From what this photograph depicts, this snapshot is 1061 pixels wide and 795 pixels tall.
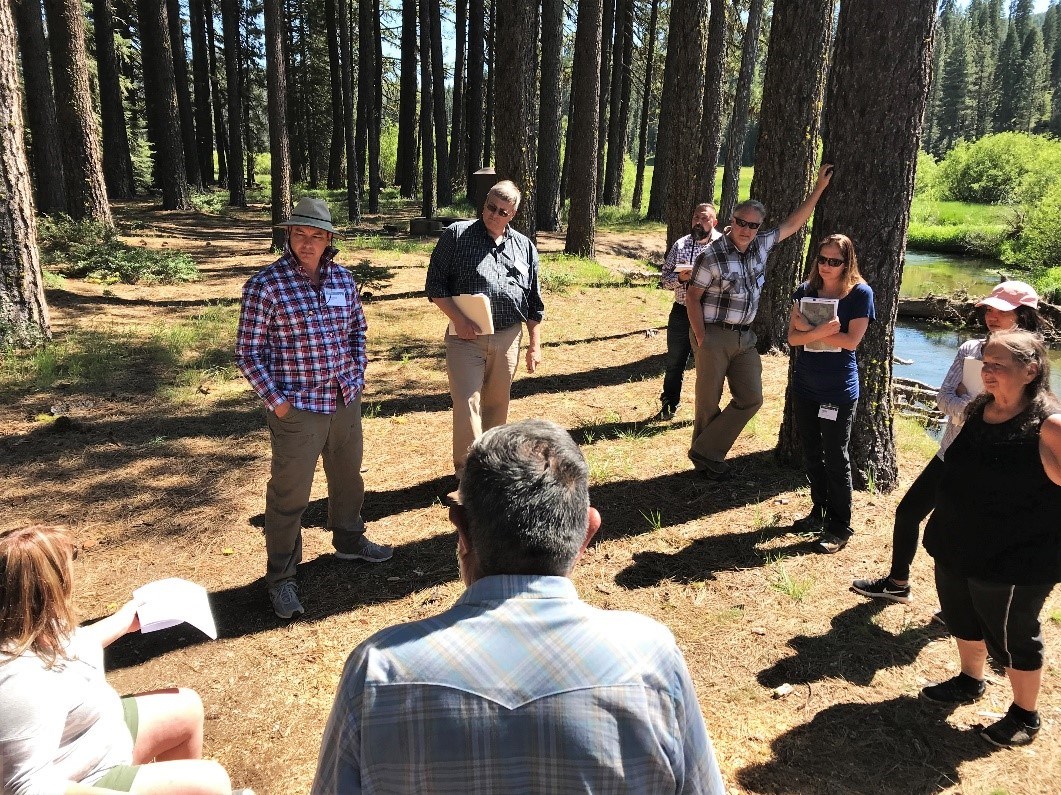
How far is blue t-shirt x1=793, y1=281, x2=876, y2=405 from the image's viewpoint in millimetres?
4535

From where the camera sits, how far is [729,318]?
5.53 metres

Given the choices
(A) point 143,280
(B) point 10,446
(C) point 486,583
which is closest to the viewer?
(C) point 486,583

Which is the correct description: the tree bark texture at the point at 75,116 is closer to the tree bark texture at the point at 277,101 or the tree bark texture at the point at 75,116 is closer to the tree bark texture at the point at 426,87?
the tree bark texture at the point at 277,101

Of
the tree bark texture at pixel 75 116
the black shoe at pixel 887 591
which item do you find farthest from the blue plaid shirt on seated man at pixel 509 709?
the tree bark texture at pixel 75 116

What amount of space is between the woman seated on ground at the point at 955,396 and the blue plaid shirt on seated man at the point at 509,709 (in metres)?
2.85

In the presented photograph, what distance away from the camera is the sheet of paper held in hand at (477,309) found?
5043 millimetres

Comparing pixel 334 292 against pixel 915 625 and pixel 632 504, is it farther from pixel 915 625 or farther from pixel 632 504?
pixel 915 625

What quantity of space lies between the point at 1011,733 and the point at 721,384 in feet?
9.95

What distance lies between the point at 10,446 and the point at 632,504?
4.79 metres

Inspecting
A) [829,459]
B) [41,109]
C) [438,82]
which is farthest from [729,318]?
[438,82]

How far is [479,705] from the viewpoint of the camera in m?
1.27

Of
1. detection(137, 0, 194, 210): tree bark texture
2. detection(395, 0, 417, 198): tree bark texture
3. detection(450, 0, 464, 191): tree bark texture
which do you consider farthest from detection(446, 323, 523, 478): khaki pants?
detection(450, 0, 464, 191): tree bark texture

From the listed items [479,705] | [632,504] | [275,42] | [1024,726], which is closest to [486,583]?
[479,705]

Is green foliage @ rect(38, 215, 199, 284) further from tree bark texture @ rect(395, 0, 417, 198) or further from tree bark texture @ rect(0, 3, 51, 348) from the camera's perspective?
tree bark texture @ rect(395, 0, 417, 198)
